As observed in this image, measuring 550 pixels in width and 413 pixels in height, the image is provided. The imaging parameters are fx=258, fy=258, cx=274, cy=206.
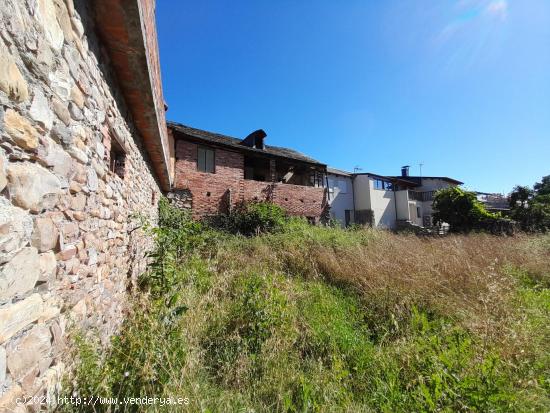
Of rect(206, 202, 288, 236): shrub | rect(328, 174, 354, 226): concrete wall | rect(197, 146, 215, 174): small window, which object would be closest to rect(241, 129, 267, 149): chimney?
rect(197, 146, 215, 174): small window

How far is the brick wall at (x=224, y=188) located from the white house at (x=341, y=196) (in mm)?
4668

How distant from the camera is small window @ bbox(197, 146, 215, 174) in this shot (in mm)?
12452

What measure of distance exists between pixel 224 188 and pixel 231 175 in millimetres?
832

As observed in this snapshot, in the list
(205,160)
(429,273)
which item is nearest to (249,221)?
(205,160)

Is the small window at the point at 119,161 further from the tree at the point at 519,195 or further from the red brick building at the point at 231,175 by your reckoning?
the tree at the point at 519,195

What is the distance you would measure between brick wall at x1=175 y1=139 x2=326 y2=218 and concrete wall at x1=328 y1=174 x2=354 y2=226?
4.64 meters

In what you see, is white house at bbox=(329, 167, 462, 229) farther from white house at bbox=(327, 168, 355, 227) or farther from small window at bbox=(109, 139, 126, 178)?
small window at bbox=(109, 139, 126, 178)

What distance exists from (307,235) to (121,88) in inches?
329

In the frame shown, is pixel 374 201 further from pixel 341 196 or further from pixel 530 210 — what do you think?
pixel 530 210

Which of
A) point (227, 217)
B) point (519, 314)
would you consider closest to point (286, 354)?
point (519, 314)

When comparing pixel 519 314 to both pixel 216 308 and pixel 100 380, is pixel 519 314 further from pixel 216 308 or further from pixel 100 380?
pixel 100 380

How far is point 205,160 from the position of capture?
41.4ft

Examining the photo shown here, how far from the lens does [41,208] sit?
4.21ft

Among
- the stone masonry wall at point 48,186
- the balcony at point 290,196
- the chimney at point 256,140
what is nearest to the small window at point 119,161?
the stone masonry wall at point 48,186
